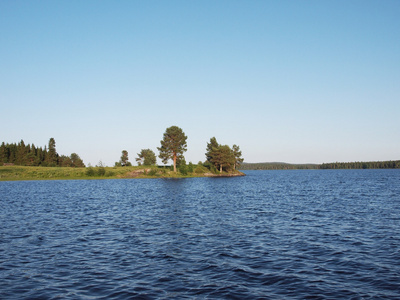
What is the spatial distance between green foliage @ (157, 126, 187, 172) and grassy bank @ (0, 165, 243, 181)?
30.3 ft

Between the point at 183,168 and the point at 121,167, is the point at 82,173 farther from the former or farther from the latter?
the point at 183,168

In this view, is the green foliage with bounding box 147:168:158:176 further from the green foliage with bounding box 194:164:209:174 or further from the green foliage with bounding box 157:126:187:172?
the green foliage with bounding box 194:164:209:174

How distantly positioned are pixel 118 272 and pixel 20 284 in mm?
5018

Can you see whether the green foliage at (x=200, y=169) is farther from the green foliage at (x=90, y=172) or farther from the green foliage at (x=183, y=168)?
the green foliage at (x=90, y=172)

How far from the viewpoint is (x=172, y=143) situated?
16375 cm

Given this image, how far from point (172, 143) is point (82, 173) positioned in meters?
46.8

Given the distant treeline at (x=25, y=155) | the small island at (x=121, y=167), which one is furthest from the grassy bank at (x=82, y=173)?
the distant treeline at (x=25, y=155)

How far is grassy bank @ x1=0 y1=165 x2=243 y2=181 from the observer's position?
452 feet

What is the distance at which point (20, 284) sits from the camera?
53.7 ft

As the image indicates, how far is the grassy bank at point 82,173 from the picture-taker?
452ft

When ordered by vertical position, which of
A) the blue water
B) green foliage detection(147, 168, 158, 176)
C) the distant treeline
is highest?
the distant treeline

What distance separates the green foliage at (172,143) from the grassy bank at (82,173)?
30.3 feet

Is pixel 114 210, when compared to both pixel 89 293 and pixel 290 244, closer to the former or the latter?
pixel 290 244

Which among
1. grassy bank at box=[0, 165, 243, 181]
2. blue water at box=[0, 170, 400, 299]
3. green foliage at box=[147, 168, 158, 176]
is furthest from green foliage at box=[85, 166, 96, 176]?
blue water at box=[0, 170, 400, 299]
